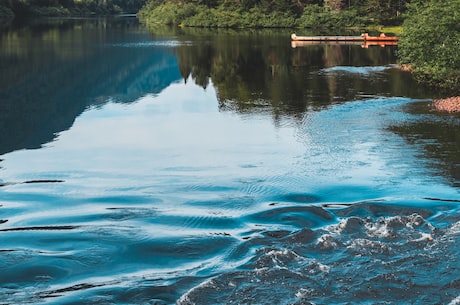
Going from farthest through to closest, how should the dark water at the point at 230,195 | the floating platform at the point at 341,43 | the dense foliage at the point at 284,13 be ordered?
the dense foliage at the point at 284,13, the floating platform at the point at 341,43, the dark water at the point at 230,195

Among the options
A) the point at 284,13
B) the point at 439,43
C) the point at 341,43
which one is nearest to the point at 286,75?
the point at 439,43

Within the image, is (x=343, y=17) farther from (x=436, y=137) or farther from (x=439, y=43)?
(x=436, y=137)

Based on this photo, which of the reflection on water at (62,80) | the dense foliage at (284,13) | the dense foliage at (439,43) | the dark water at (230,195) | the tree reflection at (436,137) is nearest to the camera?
the dark water at (230,195)

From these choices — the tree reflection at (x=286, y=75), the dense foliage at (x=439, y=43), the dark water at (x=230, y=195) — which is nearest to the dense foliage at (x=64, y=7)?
the tree reflection at (x=286, y=75)

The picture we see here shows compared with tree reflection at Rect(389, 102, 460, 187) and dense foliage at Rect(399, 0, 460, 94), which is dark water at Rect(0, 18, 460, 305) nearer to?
tree reflection at Rect(389, 102, 460, 187)

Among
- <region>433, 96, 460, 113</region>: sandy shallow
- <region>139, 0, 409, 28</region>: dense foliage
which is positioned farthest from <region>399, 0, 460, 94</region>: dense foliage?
<region>139, 0, 409, 28</region>: dense foliage

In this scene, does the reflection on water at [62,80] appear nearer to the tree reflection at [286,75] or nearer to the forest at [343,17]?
the tree reflection at [286,75]

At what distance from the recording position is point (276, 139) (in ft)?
68.2

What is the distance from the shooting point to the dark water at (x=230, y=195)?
10297mm

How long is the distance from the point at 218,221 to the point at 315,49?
4187 centimetres

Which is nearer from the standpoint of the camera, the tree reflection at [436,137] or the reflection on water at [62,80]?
the tree reflection at [436,137]

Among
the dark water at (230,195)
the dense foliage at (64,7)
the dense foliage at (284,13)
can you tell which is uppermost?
the dense foliage at (64,7)

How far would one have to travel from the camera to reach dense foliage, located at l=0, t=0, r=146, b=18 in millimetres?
109869

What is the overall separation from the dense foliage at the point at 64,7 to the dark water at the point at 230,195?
3344 inches
